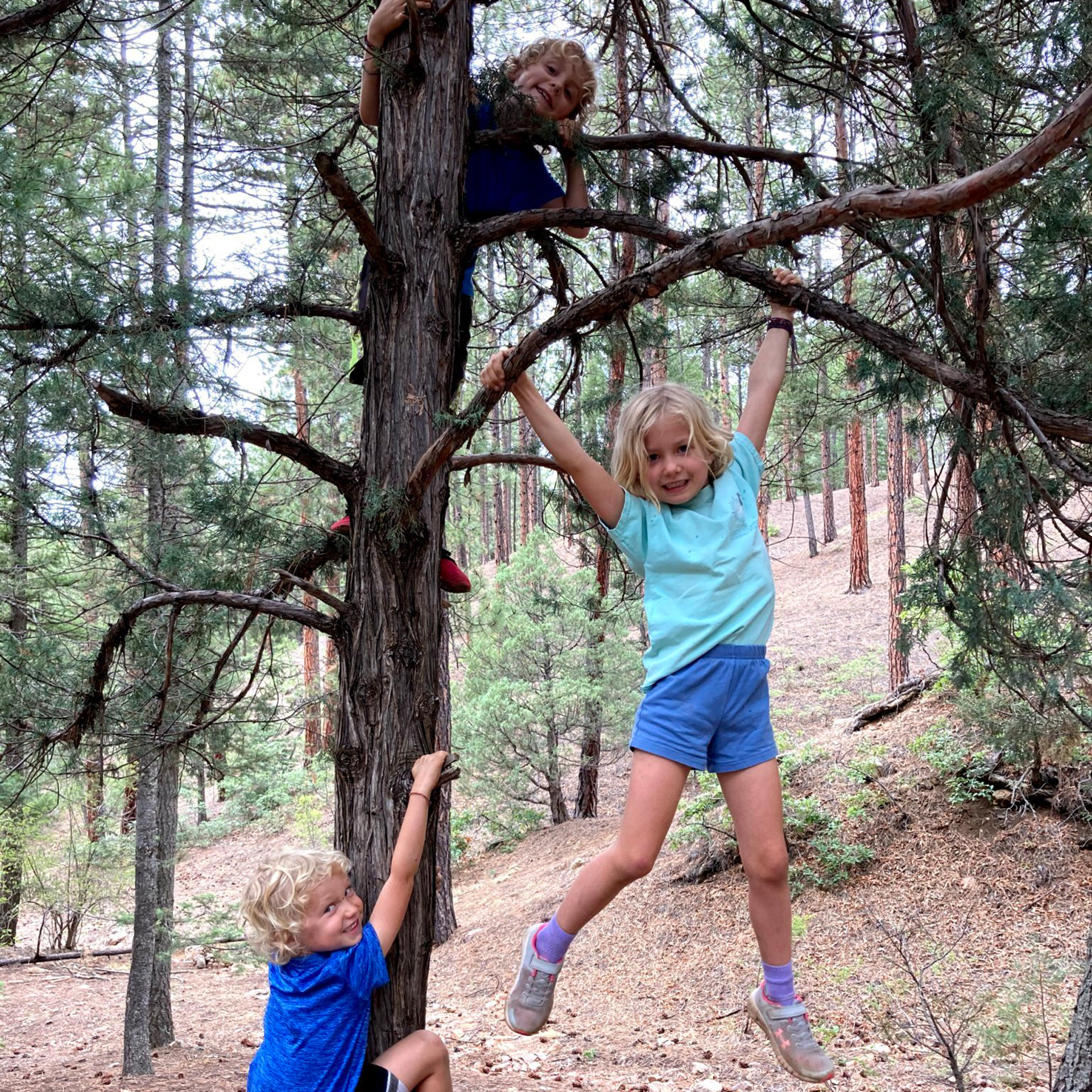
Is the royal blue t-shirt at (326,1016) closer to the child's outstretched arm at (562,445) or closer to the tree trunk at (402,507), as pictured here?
the tree trunk at (402,507)

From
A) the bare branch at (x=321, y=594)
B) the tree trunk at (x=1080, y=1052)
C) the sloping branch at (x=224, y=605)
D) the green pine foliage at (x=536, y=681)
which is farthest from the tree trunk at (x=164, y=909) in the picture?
the tree trunk at (x=1080, y=1052)

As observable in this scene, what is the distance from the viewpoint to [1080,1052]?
10.4ft

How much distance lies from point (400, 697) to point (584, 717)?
937cm

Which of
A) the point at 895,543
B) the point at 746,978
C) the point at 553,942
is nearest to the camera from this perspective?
the point at 553,942

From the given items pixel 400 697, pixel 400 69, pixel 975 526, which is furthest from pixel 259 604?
pixel 975 526

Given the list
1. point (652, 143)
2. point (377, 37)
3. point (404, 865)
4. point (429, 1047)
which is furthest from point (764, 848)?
point (377, 37)

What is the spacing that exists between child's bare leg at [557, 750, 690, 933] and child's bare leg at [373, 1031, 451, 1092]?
2.19 feet

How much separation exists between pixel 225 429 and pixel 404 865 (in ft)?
4.53

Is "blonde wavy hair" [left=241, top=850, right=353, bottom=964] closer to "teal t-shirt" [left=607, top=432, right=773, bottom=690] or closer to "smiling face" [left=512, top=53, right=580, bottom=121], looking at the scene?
"teal t-shirt" [left=607, top=432, right=773, bottom=690]

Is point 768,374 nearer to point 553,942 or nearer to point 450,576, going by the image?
point 450,576

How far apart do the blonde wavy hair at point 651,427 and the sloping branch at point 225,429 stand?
87 centimetres

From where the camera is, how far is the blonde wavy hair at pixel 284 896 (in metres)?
2.51

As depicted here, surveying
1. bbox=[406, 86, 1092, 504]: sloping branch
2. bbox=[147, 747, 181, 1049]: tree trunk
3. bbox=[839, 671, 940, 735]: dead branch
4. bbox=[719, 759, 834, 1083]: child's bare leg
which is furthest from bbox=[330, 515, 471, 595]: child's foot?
bbox=[839, 671, 940, 735]: dead branch

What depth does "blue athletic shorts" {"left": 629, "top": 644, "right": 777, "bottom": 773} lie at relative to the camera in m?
2.31
